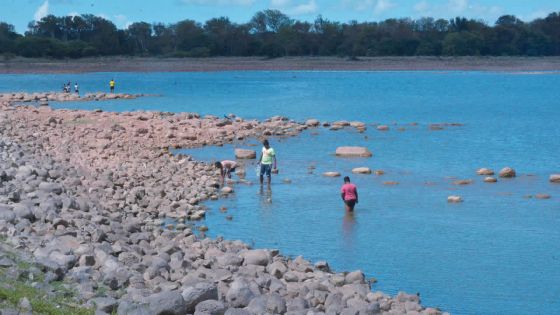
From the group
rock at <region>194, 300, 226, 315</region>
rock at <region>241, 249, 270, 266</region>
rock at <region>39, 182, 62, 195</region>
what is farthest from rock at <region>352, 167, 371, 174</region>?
rock at <region>194, 300, 226, 315</region>

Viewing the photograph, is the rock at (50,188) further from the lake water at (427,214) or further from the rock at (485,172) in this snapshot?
the rock at (485,172)

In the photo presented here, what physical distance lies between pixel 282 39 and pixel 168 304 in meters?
134

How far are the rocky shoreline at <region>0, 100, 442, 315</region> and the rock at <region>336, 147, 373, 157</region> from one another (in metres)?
5.62

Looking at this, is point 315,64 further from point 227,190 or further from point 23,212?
point 23,212

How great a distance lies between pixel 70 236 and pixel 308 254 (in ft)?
17.4

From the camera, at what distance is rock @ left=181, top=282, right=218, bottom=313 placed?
10.1 meters

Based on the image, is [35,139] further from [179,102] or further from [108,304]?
[179,102]

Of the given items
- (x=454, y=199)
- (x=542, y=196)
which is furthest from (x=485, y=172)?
(x=454, y=199)

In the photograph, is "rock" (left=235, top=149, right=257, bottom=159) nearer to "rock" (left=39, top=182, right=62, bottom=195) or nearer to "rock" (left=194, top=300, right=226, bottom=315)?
"rock" (left=39, top=182, right=62, bottom=195)

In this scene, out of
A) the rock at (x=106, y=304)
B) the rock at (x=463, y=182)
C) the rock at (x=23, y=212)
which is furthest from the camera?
the rock at (x=463, y=182)

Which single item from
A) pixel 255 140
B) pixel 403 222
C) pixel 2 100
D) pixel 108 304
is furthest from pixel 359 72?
pixel 108 304

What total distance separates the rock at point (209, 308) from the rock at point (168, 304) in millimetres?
147

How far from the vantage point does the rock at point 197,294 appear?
398 inches

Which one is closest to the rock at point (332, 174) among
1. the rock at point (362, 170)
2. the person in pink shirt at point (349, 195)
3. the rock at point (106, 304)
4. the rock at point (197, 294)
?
the rock at point (362, 170)
